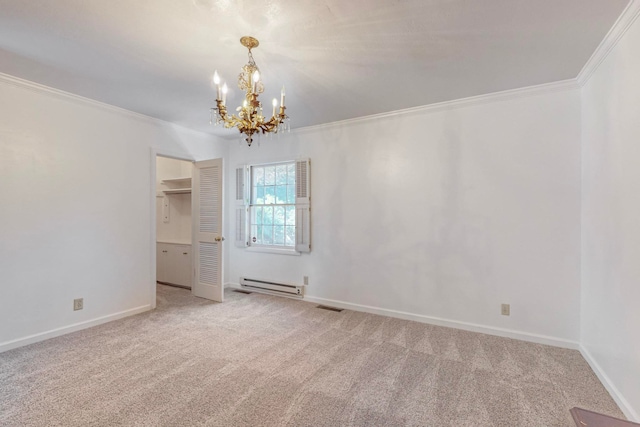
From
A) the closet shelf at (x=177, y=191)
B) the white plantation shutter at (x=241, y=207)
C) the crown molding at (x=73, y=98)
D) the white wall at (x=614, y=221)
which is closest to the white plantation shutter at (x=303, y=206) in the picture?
the white plantation shutter at (x=241, y=207)

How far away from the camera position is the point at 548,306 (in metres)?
2.97

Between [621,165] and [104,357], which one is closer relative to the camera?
[621,165]

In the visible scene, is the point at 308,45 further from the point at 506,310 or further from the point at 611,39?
the point at 506,310

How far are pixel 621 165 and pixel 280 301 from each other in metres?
3.94

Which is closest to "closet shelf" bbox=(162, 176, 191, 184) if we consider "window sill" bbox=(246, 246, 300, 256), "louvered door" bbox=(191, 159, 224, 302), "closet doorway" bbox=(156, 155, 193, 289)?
"closet doorway" bbox=(156, 155, 193, 289)

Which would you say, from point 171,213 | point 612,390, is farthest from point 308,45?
point 171,213

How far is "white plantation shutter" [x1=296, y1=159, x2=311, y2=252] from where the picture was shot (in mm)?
4387

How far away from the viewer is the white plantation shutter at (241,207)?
502cm

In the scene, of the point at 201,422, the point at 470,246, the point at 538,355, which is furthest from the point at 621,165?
the point at 201,422

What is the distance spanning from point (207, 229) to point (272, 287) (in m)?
1.36

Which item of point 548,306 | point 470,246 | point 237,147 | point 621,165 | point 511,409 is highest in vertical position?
point 237,147

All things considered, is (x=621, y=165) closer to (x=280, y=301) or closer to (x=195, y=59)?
(x=195, y=59)

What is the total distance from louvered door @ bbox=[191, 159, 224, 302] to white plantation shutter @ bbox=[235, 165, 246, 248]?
641mm

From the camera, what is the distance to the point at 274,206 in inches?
191
